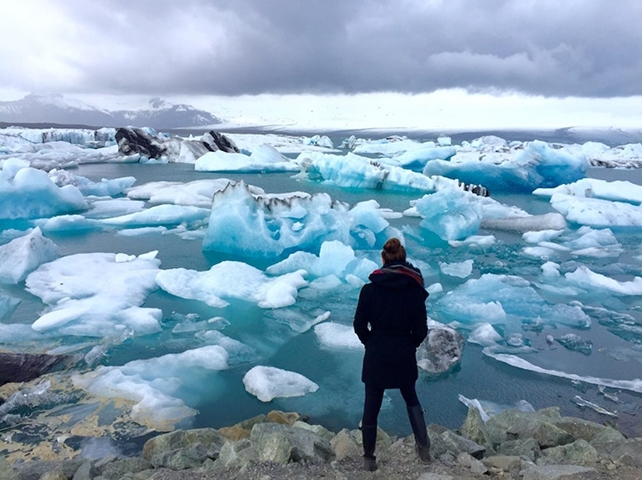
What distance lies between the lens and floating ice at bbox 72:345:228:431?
12.7 feet

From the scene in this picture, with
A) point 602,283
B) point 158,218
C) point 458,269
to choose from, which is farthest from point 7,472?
point 158,218

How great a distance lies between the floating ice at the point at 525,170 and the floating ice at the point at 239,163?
23.4ft

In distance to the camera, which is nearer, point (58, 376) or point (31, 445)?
point (31, 445)

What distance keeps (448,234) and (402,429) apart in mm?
7337

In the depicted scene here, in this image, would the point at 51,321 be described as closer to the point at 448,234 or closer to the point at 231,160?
the point at 448,234

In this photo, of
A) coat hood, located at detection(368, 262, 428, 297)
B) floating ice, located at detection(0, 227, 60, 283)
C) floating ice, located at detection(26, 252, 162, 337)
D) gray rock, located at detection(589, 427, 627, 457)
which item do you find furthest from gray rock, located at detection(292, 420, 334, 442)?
floating ice, located at detection(0, 227, 60, 283)

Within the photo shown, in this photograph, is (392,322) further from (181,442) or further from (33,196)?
(33,196)

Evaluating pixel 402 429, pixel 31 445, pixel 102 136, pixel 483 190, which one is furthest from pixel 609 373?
pixel 102 136

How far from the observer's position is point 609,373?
477 cm

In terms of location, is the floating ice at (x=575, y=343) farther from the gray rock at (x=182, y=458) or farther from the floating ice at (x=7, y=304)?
the floating ice at (x=7, y=304)

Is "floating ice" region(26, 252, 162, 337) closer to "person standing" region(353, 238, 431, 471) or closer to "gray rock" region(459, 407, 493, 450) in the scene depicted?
"gray rock" region(459, 407, 493, 450)

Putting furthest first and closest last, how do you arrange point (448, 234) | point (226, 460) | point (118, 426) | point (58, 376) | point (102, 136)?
point (102, 136)
point (448, 234)
point (58, 376)
point (118, 426)
point (226, 460)

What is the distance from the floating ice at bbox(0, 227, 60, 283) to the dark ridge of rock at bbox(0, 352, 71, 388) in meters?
2.90

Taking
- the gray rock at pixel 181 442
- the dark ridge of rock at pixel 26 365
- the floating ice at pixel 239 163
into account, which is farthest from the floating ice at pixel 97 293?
the floating ice at pixel 239 163
